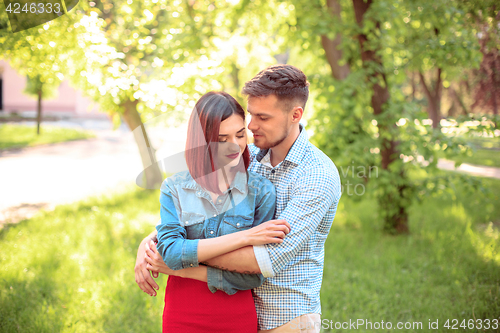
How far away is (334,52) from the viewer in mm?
5832

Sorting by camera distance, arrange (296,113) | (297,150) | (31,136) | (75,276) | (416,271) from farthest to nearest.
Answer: (31,136), (416,271), (75,276), (296,113), (297,150)

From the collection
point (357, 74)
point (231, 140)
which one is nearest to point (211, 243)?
point (231, 140)

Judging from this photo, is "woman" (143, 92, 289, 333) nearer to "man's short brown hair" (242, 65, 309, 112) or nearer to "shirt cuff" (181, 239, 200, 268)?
"shirt cuff" (181, 239, 200, 268)

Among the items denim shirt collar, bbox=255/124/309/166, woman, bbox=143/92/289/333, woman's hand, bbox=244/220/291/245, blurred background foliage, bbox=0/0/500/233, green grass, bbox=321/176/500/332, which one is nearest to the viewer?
woman's hand, bbox=244/220/291/245

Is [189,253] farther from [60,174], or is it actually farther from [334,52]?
[60,174]

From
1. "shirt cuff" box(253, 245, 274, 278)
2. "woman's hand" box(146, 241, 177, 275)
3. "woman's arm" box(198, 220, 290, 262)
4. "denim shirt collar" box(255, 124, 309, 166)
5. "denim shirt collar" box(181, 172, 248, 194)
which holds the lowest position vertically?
"woman's hand" box(146, 241, 177, 275)

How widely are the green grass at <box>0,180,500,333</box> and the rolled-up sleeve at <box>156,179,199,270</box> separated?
6.76ft

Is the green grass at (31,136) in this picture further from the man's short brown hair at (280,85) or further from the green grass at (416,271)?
the man's short brown hair at (280,85)

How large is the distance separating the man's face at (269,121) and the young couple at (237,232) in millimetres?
55

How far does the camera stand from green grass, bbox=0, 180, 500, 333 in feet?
11.5

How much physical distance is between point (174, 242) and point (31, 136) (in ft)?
60.6

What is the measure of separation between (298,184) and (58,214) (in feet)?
20.6

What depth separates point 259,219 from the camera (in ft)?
6.10

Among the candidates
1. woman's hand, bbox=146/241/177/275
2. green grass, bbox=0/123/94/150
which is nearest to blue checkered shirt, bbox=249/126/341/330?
woman's hand, bbox=146/241/177/275
